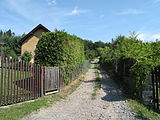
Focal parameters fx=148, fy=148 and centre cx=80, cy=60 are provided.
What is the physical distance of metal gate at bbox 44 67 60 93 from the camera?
7906mm

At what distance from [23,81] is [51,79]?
195 centimetres

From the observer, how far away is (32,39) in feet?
86.7

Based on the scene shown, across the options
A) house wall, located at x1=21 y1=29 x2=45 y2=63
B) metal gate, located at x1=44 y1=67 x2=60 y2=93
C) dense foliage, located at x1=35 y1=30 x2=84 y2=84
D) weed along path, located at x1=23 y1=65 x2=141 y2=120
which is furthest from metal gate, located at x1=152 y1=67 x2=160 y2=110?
house wall, located at x1=21 y1=29 x2=45 y2=63

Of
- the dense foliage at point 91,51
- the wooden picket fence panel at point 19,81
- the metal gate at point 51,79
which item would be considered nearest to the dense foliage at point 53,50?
the metal gate at point 51,79

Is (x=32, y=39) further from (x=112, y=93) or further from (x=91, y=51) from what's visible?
(x=91, y=51)

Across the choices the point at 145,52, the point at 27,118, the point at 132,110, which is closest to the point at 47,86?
the point at 27,118

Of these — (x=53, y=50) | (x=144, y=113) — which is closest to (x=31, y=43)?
(x=53, y=50)

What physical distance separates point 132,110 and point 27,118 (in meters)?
3.59

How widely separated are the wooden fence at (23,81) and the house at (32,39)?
18365 millimetres

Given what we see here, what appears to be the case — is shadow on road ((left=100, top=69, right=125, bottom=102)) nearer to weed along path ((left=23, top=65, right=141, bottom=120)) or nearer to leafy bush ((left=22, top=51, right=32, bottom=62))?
weed along path ((left=23, top=65, right=141, bottom=120))

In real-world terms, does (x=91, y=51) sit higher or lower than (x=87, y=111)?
higher

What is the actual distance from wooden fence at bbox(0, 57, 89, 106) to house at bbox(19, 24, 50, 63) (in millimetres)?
18365

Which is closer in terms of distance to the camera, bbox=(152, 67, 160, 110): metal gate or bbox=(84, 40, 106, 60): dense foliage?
bbox=(152, 67, 160, 110): metal gate

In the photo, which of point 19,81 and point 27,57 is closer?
point 19,81
